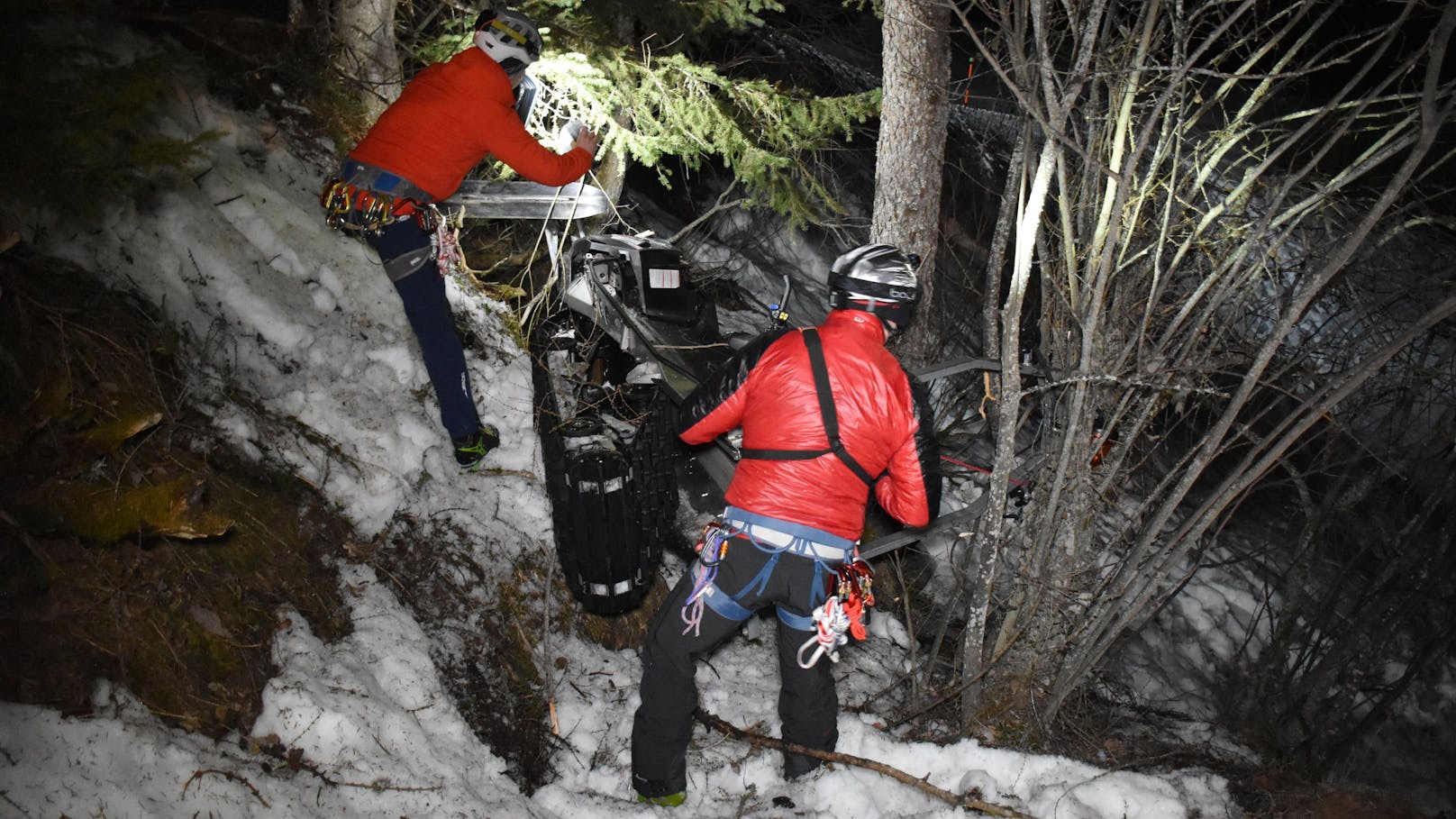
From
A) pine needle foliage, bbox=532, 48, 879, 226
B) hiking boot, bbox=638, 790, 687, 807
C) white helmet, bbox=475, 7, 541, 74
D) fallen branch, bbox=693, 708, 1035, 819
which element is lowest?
hiking boot, bbox=638, 790, 687, 807

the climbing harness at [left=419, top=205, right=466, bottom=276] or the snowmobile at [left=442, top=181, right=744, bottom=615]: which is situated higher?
the climbing harness at [left=419, top=205, right=466, bottom=276]

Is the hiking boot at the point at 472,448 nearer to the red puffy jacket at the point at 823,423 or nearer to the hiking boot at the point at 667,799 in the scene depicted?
the red puffy jacket at the point at 823,423

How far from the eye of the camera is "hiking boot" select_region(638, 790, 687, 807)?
11.7ft

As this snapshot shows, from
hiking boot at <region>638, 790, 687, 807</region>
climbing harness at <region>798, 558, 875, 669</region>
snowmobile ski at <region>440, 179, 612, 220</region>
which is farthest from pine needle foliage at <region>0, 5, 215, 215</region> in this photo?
hiking boot at <region>638, 790, 687, 807</region>

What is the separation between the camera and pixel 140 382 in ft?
11.8

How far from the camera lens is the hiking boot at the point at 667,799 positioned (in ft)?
11.7

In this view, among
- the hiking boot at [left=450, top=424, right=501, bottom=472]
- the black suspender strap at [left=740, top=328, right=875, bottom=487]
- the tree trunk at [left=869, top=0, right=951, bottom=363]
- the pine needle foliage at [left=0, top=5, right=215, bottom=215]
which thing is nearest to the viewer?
the pine needle foliage at [left=0, top=5, right=215, bottom=215]

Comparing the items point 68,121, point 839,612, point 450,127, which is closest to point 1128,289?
point 839,612

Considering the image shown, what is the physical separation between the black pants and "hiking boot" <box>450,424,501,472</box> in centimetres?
162

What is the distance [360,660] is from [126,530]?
1.03m

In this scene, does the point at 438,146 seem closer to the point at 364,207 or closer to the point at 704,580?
the point at 364,207

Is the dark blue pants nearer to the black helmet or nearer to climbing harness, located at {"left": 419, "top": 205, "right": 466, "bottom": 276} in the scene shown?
climbing harness, located at {"left": 419, "top": 205, "right": 466, "bottom": 276}

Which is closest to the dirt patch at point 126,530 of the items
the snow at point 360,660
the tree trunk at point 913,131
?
the snow at point 360,660

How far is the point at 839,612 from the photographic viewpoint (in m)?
3.38
